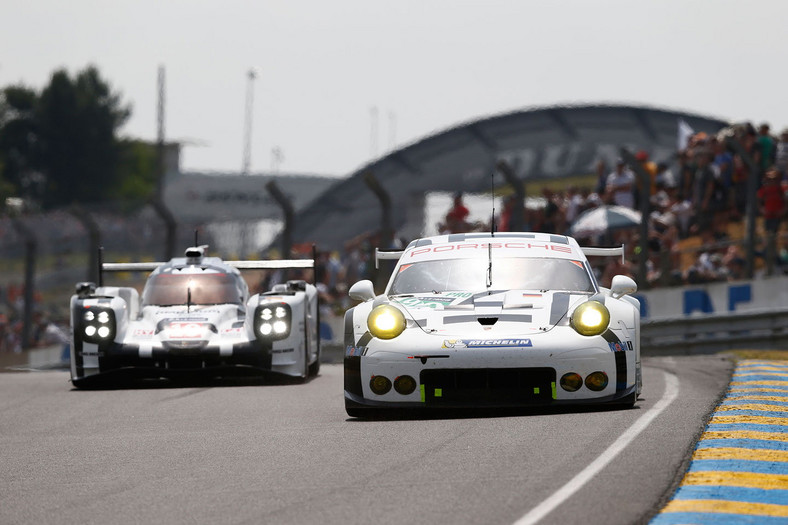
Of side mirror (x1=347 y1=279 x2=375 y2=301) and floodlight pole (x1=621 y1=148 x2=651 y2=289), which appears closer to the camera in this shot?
side mirror (x1=347 y1=279 x2=375 y2=301)

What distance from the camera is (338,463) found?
742cm

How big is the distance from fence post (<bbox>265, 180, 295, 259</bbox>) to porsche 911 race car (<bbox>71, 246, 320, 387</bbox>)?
6157 millimetres

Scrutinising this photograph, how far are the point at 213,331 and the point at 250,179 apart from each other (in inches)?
2327

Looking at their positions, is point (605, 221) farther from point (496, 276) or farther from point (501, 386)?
point (501, 386)

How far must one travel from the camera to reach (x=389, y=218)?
20.5 m

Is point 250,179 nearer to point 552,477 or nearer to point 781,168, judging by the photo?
point 781,168

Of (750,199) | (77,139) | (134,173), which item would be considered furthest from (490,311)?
(134,173)

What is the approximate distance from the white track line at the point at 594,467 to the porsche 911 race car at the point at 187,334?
4.31 meters

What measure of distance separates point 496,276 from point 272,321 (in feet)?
12.2

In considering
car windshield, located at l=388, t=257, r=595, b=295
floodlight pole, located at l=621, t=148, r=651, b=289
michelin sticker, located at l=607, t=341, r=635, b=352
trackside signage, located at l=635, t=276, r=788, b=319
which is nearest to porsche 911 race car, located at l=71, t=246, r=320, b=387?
car windshield, located at l=388, t=257, r=595, b=295

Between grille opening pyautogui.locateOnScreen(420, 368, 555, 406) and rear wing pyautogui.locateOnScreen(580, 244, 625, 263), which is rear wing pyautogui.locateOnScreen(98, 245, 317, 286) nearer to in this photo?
rear wing pyautogui.locateOnScreen(580, 244, 625, 263)

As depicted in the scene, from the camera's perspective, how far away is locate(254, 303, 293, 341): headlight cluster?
13.6 metres

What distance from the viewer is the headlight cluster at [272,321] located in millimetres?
13562

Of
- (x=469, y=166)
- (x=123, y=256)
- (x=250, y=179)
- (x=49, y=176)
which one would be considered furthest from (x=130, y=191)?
(x=123, y=256)
